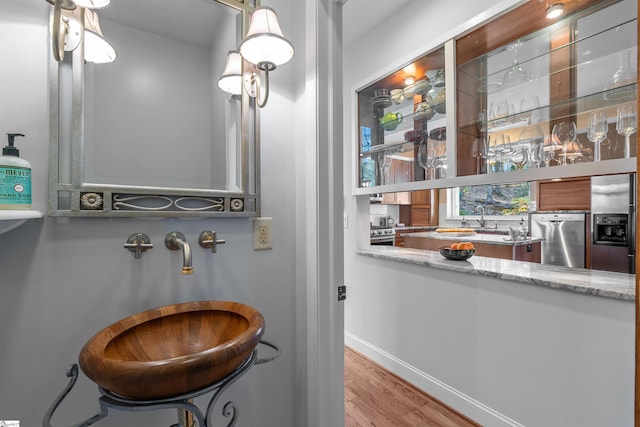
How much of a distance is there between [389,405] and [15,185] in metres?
2.16

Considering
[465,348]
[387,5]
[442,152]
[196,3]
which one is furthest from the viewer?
[387,5]

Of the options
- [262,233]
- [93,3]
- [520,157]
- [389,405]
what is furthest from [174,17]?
[389,405]

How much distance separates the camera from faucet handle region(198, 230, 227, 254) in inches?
41.8

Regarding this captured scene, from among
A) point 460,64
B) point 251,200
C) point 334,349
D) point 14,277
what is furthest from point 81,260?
point 460,64

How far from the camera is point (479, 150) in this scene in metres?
1.84

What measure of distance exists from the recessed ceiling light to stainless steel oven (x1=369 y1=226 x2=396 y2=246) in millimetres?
3109

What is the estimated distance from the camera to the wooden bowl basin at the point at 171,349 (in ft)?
1.91

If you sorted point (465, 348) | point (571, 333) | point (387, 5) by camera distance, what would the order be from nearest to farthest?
point (571, 333) → point (465, 348) → point (387, 5)

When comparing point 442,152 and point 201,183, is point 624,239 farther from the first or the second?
point 201,183

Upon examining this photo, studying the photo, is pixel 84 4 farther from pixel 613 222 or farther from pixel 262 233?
pixel 613 222

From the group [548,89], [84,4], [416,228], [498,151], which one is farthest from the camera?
[416,228]

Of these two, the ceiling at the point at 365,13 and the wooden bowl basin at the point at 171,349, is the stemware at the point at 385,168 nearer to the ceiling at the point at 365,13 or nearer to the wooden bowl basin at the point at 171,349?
the ceiling at the point at 365,13

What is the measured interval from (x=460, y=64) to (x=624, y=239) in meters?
2.60

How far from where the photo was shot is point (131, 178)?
98 cm
